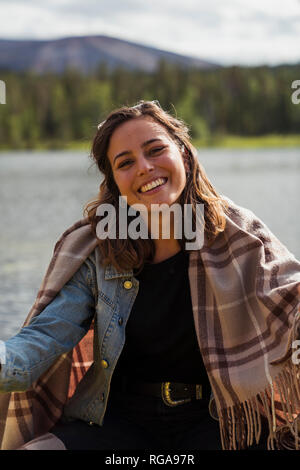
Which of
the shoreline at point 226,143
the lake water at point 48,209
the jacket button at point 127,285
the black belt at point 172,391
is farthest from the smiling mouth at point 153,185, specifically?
the shoreline at point 226,143

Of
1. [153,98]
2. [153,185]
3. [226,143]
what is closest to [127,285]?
[153,185]

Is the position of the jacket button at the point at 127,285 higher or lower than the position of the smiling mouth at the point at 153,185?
lower

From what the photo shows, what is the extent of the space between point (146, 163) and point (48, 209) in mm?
16320

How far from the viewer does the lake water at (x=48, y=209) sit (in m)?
8.93

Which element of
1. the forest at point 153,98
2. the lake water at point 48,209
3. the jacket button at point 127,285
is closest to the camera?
the jacket button at point 127,285

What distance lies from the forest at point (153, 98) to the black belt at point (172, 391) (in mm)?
69488

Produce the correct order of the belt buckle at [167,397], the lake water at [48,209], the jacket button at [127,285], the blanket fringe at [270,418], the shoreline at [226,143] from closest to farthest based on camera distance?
the blanket fringe at [270,418] < the belt buckle at [167,397] < the jacket button at [127,285] < the lake water at [48,209] < the shoreline at [226,143]

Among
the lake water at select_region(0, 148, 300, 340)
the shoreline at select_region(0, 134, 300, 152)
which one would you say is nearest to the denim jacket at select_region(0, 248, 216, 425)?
the lake water at select_region(0, 148, 300, 340)

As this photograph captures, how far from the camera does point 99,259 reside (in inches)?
121

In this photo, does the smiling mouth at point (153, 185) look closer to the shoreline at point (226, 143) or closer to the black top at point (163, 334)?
the black top at point (163, 334)

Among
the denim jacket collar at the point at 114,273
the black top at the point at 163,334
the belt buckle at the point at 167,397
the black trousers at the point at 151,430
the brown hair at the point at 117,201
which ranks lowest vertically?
the black trousers at the point at 151,430

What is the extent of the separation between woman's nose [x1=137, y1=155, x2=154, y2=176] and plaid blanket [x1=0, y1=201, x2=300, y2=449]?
0.37m

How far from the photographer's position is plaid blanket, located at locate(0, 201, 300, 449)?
279 cm

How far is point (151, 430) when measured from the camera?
114 inches
